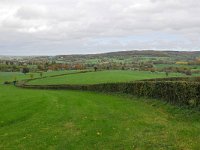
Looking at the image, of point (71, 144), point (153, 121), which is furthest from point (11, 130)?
point (153, 121)

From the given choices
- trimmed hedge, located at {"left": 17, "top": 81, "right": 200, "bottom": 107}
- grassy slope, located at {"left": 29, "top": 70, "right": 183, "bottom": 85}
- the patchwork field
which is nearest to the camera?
the patchwork field

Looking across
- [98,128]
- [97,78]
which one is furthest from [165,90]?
[97,78]

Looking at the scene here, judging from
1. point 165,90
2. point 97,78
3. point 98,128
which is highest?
point 165,90

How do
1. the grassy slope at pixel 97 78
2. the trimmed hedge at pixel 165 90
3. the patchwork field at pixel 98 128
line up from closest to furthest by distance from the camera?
the patchwork field at pixel 98 128
the trimmed hedge at pixel 165 90
the grassy slope at pixel 97 78

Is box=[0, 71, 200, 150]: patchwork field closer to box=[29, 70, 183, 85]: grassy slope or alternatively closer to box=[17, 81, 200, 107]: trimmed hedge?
box=[17, 81, 200, 107]: trimmed hedge

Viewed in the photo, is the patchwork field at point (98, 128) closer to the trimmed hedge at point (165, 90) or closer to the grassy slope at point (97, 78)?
the trimmed hedge at point (165, 90)

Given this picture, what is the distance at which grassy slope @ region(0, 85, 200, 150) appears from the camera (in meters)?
18.8

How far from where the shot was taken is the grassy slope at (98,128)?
18.8 m

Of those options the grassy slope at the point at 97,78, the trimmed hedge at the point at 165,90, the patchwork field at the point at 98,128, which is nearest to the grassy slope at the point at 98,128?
the patchwork field at the point at 98,128

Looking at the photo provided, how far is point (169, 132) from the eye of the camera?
21.2m

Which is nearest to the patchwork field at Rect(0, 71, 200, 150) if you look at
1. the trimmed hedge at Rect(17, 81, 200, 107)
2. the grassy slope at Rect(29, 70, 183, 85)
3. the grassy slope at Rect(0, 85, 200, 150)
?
the grassy slope at Rect(0, 85, 200, 150)

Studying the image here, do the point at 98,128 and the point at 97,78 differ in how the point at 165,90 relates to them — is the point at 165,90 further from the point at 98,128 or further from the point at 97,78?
the point at 97,78

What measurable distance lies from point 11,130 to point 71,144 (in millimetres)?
7292

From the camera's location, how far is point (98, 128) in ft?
76.6
